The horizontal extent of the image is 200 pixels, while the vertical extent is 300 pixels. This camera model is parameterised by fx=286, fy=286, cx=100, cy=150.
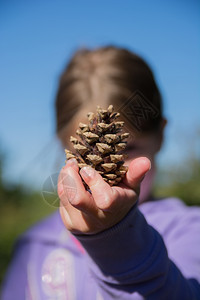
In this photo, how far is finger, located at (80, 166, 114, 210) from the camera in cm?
49

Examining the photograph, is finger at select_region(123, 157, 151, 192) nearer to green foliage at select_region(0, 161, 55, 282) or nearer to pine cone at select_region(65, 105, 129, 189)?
pine cone at select_region(65, 105, 129, 189)

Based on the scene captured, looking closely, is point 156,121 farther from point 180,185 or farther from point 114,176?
point 180,185

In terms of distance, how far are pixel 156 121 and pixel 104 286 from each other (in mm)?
635

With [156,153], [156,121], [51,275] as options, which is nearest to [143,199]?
[156,153]

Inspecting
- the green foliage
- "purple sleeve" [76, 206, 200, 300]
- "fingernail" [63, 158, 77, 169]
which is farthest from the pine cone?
the green foliage

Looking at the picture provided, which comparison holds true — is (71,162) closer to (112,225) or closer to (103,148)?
(103,148)

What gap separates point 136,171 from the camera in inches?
20.9

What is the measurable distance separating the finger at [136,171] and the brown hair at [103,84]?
0.53 metres

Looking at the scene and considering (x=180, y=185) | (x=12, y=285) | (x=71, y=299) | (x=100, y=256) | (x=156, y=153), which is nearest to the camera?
(x=100, y=256)

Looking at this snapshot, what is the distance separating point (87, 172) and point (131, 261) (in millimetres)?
291

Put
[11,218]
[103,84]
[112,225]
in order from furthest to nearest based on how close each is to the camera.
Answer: [11,218], [103,84], [112,225]

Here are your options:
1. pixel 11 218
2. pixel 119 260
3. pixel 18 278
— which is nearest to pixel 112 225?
pixel 119 260

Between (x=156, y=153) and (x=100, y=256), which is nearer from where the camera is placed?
(x=100, y=256)

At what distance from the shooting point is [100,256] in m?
0.66
